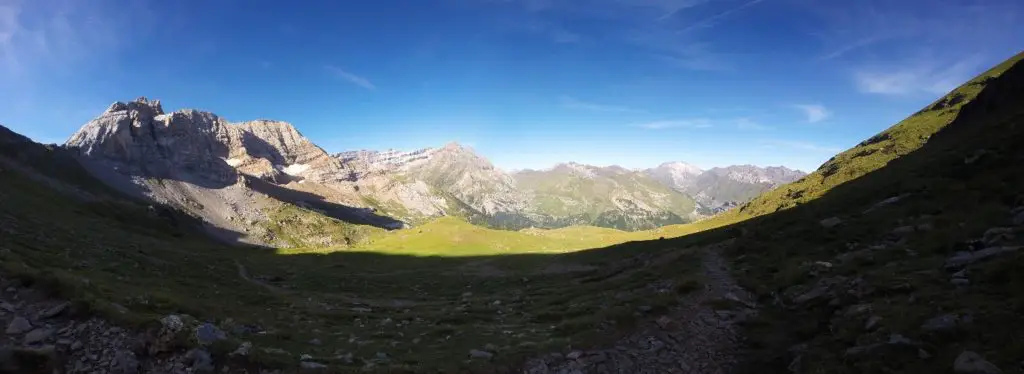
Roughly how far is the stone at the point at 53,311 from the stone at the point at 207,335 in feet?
14.0

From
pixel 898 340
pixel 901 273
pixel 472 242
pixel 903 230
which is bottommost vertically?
pixel 898 340

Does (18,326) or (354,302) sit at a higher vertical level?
(18,326)

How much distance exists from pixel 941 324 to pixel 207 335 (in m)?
23.7

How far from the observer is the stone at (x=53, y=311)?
15.3 meters

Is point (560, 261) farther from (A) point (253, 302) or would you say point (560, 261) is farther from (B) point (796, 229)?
(A) point (253, 302)

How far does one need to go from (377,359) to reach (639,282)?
928 inches

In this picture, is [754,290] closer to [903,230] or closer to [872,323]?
[872,323]

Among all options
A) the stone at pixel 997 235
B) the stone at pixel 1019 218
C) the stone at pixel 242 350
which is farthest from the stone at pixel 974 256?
the stone at pixel 242 350

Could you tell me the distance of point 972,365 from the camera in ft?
35.6

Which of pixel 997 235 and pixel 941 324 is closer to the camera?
pixel 941 324

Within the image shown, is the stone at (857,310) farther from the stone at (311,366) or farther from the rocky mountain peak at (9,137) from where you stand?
the rocky mountain peak at (9,137)

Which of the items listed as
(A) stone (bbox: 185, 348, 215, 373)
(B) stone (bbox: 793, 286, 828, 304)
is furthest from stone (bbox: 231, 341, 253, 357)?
(B) stone (bbox: 793, 286, 828, 304)

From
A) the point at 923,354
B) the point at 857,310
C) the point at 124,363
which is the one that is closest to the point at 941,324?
the point at 923,354

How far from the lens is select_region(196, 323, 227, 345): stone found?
15875 mm
